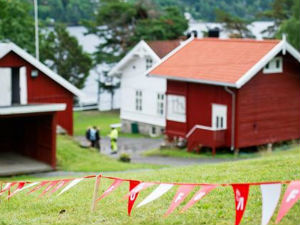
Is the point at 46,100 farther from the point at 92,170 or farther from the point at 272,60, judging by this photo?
the point at 272,60

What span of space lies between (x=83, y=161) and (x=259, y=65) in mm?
9474

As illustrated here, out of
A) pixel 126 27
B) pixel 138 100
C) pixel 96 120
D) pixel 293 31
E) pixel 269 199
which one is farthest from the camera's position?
pixel 126 27

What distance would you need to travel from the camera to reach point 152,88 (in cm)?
4322

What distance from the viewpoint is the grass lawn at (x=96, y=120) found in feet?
157

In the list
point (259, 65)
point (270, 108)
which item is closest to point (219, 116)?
point (270, 108)

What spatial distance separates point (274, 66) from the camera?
114 feet

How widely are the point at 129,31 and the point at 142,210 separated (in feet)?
168

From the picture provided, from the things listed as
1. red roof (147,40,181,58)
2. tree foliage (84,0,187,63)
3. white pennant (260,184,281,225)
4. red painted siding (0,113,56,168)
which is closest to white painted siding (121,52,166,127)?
red roof (147,40,181,58)

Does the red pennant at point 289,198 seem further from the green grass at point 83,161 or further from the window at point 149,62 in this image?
the window at point 149,62

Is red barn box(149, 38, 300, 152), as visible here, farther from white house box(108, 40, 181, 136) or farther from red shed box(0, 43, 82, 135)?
red shed box(0, 43, 82, 135)

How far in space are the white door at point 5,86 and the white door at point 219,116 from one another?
9654 mm

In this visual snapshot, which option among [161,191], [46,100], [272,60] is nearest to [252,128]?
[272,60]

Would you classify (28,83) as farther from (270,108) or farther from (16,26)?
(16,26)

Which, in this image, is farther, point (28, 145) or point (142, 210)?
point (28, 145)
